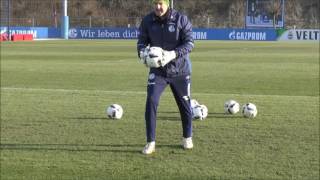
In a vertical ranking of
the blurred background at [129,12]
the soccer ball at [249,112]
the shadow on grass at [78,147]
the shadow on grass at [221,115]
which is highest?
the blurred background at [129,12]

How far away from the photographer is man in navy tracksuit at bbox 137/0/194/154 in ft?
25.5

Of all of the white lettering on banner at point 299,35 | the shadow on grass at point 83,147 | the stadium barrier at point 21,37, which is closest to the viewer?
the shadow on grass at point 83,147

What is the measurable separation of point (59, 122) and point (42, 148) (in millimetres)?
2229

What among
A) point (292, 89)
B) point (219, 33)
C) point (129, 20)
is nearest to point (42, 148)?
point (292, 89)

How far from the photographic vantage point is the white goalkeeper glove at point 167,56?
303 inches

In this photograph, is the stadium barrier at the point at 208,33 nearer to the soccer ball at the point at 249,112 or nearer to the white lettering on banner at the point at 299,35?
the white lettering on banner at the point at 299,35

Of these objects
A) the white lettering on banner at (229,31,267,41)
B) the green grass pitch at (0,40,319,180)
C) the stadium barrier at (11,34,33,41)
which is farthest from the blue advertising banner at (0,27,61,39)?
the green grass pitch at (0,40,319,180)

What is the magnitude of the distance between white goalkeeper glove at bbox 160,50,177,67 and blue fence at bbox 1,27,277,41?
188 ft

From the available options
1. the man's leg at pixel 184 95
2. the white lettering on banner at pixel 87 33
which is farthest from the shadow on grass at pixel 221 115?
the white lettering on banner at pixel 87 33

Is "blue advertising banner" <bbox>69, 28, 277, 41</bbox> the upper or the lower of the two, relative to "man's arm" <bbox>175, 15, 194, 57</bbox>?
lower

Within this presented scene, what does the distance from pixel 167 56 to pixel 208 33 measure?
5918 centimetres

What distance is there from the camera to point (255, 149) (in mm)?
8695

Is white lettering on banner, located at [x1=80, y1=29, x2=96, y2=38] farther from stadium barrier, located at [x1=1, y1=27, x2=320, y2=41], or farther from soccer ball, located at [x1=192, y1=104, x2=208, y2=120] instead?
soccer ball, located at [x1=192, y1=104, x2=208, y2=120]

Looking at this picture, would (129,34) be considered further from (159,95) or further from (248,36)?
(159,95)
